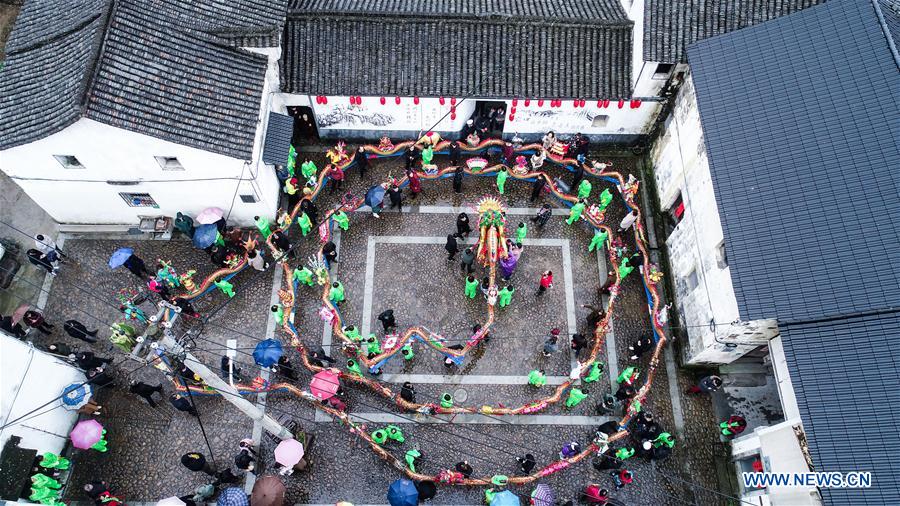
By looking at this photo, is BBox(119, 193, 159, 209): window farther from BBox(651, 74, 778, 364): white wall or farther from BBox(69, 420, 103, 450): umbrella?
BBox(651, 74, 778, 364): white wall

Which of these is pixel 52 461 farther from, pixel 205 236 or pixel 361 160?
pixel 361 160

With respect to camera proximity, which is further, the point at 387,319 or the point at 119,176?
the point at 119,176

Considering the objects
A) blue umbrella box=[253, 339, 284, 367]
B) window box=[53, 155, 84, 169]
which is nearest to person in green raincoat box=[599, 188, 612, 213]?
blue umbrella box=[253, 339, 284, 367]

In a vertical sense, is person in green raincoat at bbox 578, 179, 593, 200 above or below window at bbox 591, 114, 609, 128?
below

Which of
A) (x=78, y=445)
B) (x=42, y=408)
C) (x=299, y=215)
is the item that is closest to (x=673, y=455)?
(x=299, y=215)

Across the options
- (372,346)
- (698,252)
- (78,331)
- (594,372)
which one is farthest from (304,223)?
(698,252)

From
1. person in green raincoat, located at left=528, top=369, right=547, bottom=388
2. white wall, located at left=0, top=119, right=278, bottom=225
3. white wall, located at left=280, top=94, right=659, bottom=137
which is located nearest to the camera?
white wall, located at left=0, top=119, right=278, bottom=225

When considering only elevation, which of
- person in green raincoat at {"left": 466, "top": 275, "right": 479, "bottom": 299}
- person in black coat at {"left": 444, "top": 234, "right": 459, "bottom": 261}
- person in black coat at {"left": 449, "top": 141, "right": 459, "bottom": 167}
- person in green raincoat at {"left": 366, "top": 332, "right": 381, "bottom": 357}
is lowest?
person in green raincoat at {"left": 366, "top": 332, "right": 381, "bottom": 357}

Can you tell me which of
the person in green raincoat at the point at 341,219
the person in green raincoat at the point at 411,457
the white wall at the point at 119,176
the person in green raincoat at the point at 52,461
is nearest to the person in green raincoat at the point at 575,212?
the person in green raincoat at the point at 341,219
